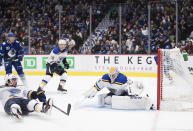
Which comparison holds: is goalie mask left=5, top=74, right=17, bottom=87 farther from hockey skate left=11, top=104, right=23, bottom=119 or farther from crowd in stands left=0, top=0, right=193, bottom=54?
crowd in stands left=0, top=0, right=193, bottom=54

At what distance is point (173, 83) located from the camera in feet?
18.8

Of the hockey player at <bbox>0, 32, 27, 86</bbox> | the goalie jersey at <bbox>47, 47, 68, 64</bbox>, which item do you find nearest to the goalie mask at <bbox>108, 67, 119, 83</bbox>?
the goalie jersey at <bbox>47, 47, 68, 64</bbox>

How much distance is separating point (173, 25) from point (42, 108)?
271 inches

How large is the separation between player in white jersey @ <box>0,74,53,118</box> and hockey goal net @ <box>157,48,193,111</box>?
5.57 feet

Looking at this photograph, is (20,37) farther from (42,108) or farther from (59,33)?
(42,108)

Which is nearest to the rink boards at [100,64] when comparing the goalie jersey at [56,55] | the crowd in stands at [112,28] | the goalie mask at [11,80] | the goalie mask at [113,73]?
the crowd in stands at [112,28]

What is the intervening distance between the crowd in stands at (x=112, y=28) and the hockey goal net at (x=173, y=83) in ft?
14.4

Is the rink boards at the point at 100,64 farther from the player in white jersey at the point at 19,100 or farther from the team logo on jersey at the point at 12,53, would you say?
the player in white jersey at the point at 19,100

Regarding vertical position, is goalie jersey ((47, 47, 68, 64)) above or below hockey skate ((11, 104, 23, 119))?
above

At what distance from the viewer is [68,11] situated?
1248 cm

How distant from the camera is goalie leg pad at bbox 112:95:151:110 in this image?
5402 mm

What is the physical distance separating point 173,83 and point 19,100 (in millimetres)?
2341

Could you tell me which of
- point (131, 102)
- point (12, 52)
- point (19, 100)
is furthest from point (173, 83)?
point (12, 52)

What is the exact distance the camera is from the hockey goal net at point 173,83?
541 centimetres
